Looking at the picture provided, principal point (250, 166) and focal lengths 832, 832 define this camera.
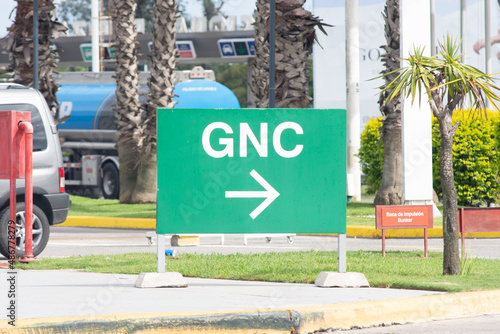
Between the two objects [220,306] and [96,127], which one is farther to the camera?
[96,127]

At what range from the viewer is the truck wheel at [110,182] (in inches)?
1110

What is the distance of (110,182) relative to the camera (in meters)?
28.5

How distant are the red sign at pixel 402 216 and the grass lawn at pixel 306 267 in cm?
42

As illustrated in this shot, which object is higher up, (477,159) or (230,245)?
(477,159)

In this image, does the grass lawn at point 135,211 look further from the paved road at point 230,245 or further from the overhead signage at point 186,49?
the overhead signage at point 186,49

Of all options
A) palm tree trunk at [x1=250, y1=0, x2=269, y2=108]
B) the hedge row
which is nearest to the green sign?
the hedge row

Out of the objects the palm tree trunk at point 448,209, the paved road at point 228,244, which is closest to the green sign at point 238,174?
the palm tree trunk at point 448,209

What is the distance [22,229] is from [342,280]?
Answer: 487 centimetres

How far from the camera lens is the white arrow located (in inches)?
314

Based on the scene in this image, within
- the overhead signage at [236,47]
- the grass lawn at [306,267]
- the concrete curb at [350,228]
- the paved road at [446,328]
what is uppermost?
the overhead signage at [236,47]

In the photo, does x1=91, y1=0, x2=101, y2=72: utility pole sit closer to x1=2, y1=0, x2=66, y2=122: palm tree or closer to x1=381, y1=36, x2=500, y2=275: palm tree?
x1=2, y1=0, x2=66, y2=122: palm tree

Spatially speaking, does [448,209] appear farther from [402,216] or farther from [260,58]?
[260,58]

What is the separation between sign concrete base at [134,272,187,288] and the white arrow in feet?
3.10

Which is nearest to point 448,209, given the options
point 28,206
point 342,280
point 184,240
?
point 342,280
